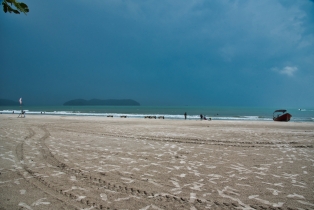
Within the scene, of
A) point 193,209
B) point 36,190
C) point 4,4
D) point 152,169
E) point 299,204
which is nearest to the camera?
point 4,4

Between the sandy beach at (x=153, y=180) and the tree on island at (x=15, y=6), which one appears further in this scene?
the sandy beach at (x=153, y=180)

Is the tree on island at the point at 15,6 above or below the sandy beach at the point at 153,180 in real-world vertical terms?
above

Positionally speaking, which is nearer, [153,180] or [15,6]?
[15,6]

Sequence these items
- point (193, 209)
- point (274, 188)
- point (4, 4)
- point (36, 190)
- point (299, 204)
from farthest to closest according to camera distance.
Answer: point (274, 188), point (36, 190), point (299, 204), point (193, 209), point (4, 4)

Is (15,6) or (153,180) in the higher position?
(15,6)

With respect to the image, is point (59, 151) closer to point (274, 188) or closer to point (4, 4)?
point (4, 4)

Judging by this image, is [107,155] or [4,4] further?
[107,155]

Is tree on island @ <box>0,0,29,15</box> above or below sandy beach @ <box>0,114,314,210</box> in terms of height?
above

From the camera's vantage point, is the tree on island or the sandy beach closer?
the tree on island

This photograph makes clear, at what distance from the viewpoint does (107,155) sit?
7.88m

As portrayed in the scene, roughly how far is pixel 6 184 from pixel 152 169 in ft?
12.9

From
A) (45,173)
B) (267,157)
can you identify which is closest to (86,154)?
(45,173)

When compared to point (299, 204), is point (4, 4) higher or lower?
higher

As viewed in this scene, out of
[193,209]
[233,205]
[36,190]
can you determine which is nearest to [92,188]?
[36,190]
